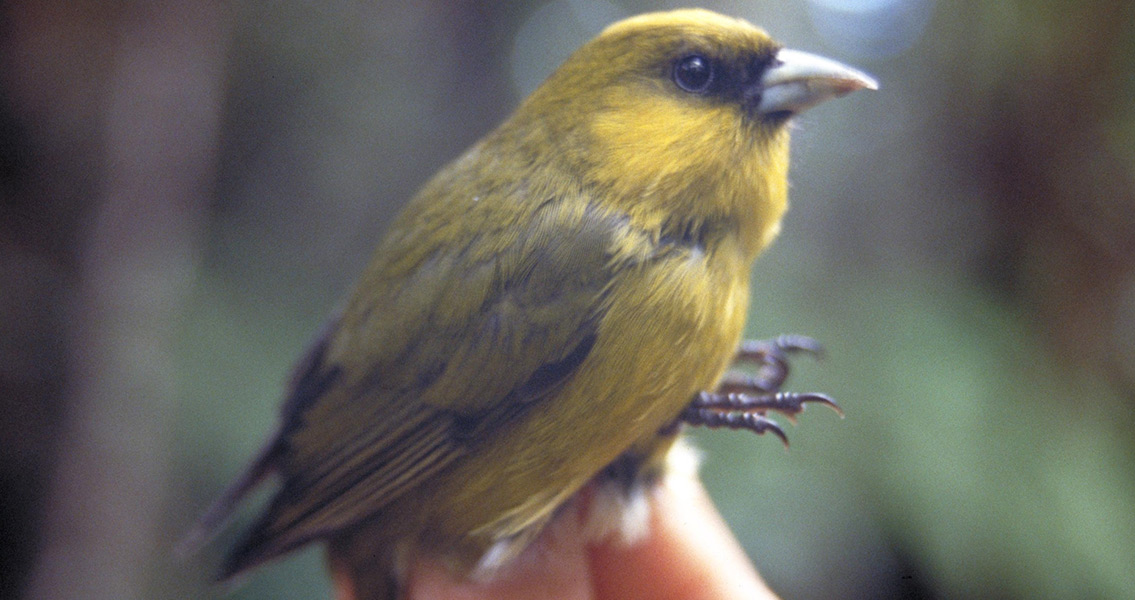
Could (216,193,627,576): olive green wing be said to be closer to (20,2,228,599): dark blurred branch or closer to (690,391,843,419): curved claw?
(690,391,843,419): curved claw

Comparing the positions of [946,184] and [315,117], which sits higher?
[946,184]

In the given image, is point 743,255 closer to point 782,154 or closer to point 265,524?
point 782,154

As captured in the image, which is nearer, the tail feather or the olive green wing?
the olive green wing

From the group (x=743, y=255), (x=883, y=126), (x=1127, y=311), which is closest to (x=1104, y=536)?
(x=1127, y=311)

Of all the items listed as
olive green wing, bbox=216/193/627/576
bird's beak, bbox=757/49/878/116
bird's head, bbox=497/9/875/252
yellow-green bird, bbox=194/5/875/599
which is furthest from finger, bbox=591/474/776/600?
bird's beak, bbox=757/49/878/116

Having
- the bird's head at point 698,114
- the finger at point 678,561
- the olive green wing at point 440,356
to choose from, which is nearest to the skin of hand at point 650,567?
the finger at point 678,561

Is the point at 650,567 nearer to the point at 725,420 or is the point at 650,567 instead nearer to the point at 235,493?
the point at 725,420
